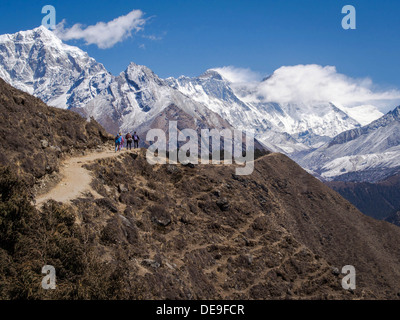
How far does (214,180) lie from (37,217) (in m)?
32.6

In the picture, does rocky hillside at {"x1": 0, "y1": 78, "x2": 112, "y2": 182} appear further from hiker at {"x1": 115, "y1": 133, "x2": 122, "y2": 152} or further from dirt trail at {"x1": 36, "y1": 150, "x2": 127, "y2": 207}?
hiker at {"x1": 115, "y1": 133, "x2": 122, "y2": 152}

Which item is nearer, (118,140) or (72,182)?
(72,182)

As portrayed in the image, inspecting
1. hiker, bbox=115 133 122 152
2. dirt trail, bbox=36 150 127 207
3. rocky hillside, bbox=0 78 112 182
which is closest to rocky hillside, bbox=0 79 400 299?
rocky hillside, bbox=0 78 112 182

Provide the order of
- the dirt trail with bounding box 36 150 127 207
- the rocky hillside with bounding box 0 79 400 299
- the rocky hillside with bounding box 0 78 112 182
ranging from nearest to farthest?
the rocky hillside with bounding box 0 79 400 299 < the dirt trail with bounding box 36 150 127 207 < the rocky hillside with bounding box 0 78 112 182

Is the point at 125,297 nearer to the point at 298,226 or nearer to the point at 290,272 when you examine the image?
the point at 290,272

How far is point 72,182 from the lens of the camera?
3136cm

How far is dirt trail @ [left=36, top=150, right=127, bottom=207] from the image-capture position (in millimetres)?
27703

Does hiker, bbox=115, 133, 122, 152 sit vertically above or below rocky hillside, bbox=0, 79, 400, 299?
above

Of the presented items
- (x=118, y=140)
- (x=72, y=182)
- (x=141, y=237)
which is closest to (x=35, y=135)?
(x=72, y=182)

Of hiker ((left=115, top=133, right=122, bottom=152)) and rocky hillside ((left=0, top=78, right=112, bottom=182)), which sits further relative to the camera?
hiker ((left=115, top=133, right=122, bottom=152))

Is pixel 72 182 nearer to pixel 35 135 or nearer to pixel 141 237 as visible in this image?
pixel 35 135

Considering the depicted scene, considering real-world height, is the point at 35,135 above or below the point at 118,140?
below

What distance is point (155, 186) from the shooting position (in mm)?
42438

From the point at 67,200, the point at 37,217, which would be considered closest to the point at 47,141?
the point at 67,200
